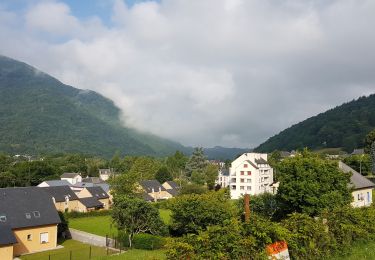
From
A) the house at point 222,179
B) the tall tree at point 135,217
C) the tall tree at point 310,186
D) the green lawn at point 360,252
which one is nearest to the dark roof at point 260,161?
the house at point 222,179

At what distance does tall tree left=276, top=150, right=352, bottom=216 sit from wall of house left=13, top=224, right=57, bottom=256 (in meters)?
20.9

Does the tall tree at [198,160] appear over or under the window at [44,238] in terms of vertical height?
over

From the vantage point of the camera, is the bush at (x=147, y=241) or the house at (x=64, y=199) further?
the house at (x=64, y=199)

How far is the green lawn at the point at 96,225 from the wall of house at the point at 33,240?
7574 millimetres

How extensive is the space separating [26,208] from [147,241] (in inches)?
484

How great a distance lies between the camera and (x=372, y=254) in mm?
15102

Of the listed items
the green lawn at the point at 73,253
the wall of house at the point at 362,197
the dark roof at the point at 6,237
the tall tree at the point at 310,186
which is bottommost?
the green lawn at the point at 73,253

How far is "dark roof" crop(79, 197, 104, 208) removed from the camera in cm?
6382

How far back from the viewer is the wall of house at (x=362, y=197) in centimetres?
3716

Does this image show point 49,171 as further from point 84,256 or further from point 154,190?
point 84,256

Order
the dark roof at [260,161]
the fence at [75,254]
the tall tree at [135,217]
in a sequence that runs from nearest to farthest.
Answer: the fence at [75,254]
the tall tree at [135,217]
the dark roof at [260,161]

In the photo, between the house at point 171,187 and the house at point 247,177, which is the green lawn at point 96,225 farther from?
the house at point 171,187

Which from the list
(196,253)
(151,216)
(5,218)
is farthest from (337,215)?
(5,218)

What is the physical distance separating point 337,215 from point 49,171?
3625 inches
